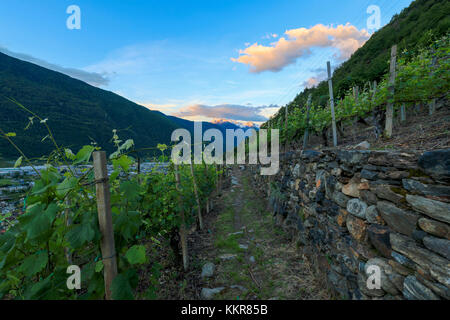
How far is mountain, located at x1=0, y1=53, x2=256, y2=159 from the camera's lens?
181 inches

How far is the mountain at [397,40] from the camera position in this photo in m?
16.4

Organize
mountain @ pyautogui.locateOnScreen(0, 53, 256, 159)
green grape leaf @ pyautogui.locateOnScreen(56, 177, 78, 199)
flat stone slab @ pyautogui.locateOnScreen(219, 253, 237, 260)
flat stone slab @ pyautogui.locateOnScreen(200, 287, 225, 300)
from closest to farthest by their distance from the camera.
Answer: green grape leaf @ pyautogui.locateOnScreen(56, 177, 78, 199), flat stone slab @ pyautogui.locateOnScreen(200, 287, 225, 300), flat stone slab @ pyautogui.locateOnScreen(219, 253, 237, 260), mountain @ pyautogui.locateOnScreen(0, 53, 256, 159)

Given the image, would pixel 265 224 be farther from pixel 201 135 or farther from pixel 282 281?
pixel 201 135

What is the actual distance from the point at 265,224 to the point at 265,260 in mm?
1782

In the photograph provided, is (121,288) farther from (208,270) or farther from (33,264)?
(208,270)

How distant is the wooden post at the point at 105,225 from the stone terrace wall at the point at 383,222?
7.41ft

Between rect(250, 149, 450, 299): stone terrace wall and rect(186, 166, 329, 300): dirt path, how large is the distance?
1.21 feet

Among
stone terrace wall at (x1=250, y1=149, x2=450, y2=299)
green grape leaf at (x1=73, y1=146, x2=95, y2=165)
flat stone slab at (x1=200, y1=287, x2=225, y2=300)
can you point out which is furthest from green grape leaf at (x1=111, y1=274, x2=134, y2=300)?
stone terrace wall at (x1=250, y1=149, x2=450, y2=299)

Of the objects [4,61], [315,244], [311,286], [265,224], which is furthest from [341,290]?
[4,61]

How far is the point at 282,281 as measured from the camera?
2.95m

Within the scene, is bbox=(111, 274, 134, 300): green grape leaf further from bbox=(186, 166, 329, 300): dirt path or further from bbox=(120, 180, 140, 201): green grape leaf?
bbox=(186, 166, 329, 300): dirt path

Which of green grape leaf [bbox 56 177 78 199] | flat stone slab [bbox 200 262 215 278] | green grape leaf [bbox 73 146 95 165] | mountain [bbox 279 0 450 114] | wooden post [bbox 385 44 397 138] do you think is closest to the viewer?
green grape leaf [bbox 56 177 78 199]

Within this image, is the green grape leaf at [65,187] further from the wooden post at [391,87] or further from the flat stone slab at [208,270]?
the wooden post at [391,87]

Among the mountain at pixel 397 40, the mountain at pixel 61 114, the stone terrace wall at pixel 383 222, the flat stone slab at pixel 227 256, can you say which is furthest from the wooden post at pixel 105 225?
the mountain at pixel 397 40
